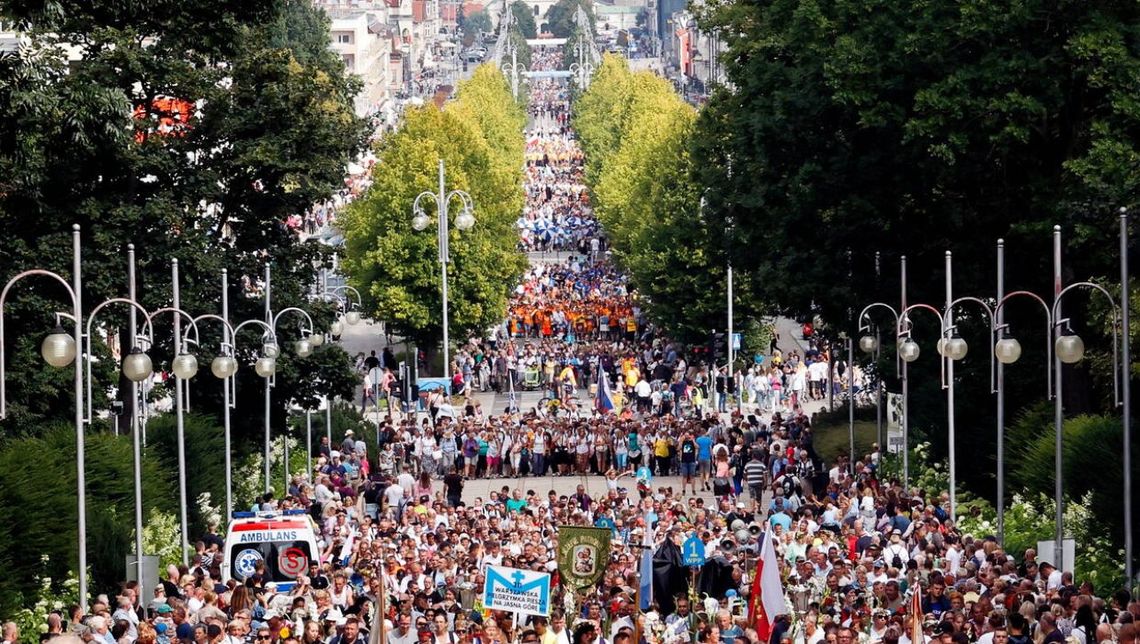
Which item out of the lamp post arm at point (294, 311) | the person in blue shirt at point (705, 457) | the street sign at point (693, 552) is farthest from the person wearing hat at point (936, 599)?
the person in blue shirt at point (705, 457)

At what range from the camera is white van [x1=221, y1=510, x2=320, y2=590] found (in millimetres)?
33438

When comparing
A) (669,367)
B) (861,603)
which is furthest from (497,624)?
(669,367)

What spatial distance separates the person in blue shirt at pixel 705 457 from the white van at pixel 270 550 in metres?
19.8

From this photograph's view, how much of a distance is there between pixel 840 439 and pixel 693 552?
21.1 meters

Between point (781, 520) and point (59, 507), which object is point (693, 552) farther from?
point (59, 507)

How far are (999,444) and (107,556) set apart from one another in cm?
1252

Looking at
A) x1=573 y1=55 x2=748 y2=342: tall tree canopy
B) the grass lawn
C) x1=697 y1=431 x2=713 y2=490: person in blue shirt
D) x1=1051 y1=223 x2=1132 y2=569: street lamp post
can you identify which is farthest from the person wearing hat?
x1=573 y1=55 x2=748 y2=342: tall tree canopy

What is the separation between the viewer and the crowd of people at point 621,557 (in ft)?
89.1

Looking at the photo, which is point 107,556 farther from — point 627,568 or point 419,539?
point 627,568

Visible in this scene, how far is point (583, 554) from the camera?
3200 cm

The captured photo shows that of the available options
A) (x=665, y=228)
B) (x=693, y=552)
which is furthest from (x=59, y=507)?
(x=665, y=228)

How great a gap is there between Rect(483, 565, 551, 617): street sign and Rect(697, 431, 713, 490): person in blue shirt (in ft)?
78.3

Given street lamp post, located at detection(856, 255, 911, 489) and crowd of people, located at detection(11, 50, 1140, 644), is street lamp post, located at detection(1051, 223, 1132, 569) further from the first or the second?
street lamp post, located at detection(856, 255, 911, 489)

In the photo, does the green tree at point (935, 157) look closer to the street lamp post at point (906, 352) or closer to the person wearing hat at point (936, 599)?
the street lamp post at point (906, 352)
